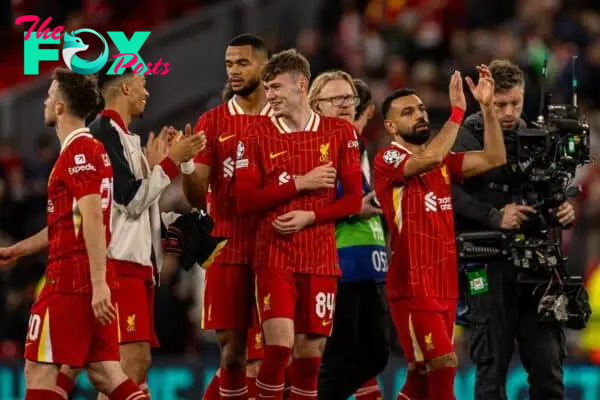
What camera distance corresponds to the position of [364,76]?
704 inches

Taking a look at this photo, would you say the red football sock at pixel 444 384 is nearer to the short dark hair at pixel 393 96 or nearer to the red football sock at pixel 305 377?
the red football sock at pixel 305 377

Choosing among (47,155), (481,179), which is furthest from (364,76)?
(481,179)

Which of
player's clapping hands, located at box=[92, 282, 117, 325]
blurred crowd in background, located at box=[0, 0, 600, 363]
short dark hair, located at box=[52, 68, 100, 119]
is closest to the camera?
player's clapping hands, located at box=[92, 282, 117, 325]

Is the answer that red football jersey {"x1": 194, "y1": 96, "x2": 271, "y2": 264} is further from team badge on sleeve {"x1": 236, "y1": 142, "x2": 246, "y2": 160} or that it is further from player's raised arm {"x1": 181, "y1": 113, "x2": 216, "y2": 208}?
team badge on sleeve {"x1": 236, "y1": 142, "x2": 246, "y2": 160}

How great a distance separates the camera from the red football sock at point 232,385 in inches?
391

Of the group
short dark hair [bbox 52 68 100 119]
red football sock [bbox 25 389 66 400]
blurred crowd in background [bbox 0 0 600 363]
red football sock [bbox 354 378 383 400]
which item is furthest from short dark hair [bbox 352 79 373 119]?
blurred crowd in background [bbox 0 0 600 363]

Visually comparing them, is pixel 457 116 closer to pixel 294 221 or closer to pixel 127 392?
pixel 294 221

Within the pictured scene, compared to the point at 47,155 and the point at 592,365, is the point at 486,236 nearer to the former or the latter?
the point at 592,365

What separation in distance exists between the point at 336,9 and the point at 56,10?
3457 millimetres

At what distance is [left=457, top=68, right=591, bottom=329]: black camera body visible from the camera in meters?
10.1

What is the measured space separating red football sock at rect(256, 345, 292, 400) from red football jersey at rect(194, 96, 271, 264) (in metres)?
0.81

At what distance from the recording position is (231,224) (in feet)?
33.0

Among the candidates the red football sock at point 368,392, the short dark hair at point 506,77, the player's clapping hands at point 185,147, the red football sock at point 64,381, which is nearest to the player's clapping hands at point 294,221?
the player's clapping hands at point 185,147

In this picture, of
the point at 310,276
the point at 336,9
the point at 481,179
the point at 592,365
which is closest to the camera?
the point at 310,276
